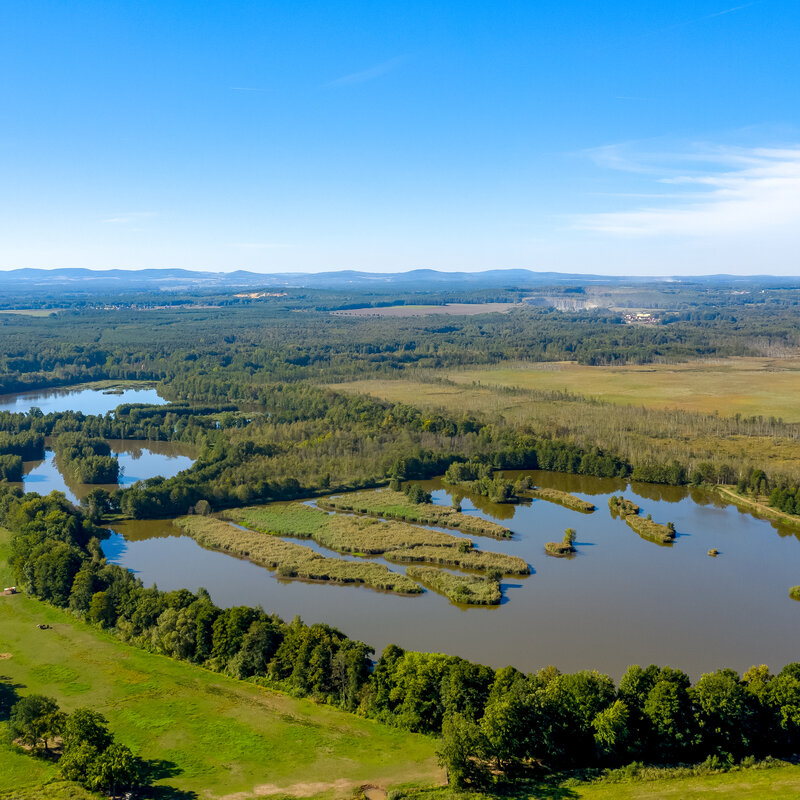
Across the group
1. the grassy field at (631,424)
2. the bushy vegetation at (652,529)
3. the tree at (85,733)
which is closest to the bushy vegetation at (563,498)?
the bushy vegetation at (652,529)

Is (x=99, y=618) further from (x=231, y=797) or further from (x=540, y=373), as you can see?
(x=540, y=373)

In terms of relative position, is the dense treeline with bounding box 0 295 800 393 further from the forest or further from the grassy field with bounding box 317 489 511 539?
the grassy field with bounding box 317 489 511 539

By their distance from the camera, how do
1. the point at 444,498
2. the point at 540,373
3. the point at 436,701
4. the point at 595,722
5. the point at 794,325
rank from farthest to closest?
the point at 794,325 < the point at 540,373 < the point at 444,498 < the point at 436,701 < the point at 595,722

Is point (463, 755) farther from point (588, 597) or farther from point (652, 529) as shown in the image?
point (652, 529)

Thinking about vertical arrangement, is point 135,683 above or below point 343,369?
below

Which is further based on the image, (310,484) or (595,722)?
(310,484)

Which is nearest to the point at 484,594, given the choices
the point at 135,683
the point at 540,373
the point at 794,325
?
the point at 135,683
